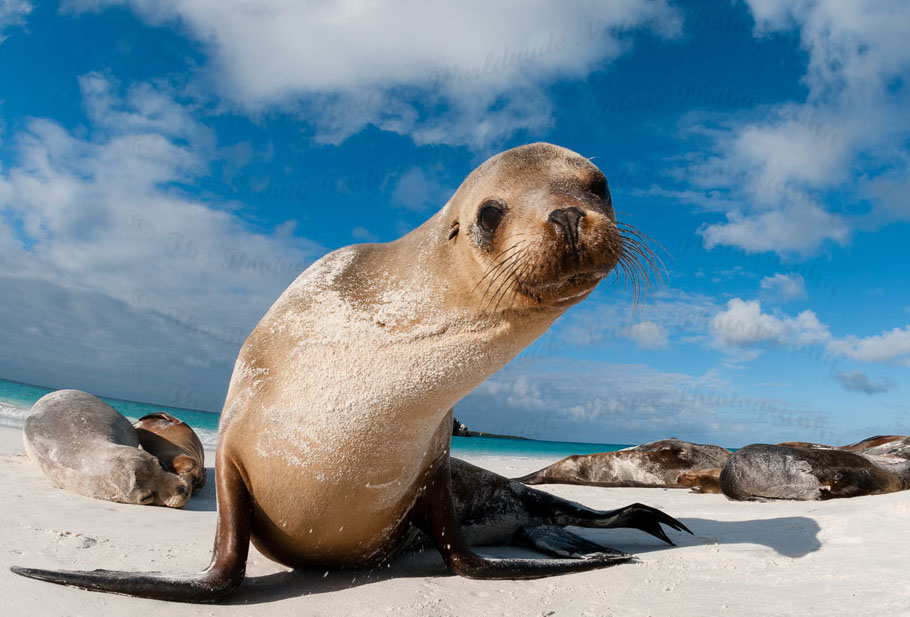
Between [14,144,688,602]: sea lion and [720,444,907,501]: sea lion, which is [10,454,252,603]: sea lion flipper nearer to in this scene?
[14,144,688,602]: sea lion

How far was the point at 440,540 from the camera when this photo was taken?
3420 mm

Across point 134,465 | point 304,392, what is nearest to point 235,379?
point 304,392

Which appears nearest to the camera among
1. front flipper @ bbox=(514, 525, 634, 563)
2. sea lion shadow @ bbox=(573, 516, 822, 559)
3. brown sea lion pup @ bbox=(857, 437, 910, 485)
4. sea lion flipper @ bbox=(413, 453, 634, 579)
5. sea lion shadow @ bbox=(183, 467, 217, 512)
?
sea lion flipper @ bbox=(413, 453, 634, 579)

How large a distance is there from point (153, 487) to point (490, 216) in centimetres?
407

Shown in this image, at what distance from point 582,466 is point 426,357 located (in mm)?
6324

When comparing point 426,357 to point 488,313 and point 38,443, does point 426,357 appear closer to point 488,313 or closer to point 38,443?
point 488,313

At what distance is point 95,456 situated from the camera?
5.75 meters

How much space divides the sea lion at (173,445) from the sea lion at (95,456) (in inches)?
8.0

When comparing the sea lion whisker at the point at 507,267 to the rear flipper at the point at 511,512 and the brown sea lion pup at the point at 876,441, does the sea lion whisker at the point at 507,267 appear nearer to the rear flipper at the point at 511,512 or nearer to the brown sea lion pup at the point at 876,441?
the rear flipper at the point at 511,512

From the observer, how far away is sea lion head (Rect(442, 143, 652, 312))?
2445mm

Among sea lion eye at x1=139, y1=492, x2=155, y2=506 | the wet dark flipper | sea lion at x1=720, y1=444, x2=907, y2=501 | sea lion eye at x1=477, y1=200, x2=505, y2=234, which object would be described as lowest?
sea lion eye at x1=139, y1=492, x2=155, y2=506

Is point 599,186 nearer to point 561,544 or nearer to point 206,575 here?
point 561,544

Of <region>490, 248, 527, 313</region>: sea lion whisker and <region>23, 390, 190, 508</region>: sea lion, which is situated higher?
<region>490, 248, 527, 313</region>: sea lion whisker

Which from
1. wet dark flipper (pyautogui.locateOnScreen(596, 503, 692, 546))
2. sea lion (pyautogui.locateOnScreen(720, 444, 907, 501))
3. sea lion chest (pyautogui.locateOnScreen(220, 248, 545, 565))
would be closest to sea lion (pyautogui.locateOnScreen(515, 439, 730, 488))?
sea lion (pyautogui.locateOnScreen(720, 444, 907, 501))
